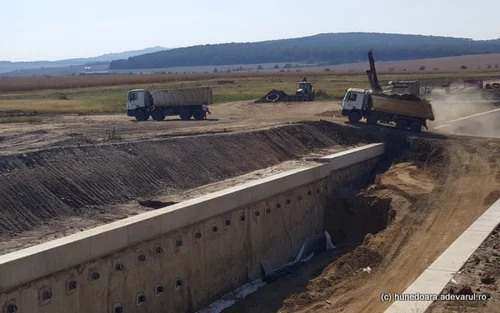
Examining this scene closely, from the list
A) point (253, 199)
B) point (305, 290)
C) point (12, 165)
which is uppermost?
point (12, 165)

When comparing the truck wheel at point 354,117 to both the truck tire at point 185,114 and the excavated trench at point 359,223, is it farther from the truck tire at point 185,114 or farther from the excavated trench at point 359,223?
the truck tire at point 185,114

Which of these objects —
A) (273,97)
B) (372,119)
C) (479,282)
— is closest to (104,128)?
(372,119)

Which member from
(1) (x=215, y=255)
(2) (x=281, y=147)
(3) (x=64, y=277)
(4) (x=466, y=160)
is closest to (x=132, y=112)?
(2) (x=281, y=147)

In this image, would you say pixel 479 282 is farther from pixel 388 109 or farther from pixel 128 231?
pixel 388 109

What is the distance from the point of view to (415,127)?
3984cm

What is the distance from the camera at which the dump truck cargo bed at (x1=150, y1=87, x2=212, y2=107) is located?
45.5m

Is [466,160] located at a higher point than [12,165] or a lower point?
lower

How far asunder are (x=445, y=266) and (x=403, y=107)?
25713 mm

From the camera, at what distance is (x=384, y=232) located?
23.9 m

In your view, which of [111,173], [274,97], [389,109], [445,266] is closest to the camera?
[445,266]

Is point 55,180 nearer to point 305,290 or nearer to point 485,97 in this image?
point 305,290

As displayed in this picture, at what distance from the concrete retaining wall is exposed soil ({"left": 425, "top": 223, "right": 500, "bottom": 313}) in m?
8.49

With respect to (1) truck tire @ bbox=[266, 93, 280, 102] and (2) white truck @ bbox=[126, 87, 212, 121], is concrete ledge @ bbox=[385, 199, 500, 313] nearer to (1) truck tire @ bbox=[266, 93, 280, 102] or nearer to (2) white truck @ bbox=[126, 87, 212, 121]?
(2) white truck @ bbox=[126, 87, 212, 121]

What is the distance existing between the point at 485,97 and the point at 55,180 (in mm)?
44623
